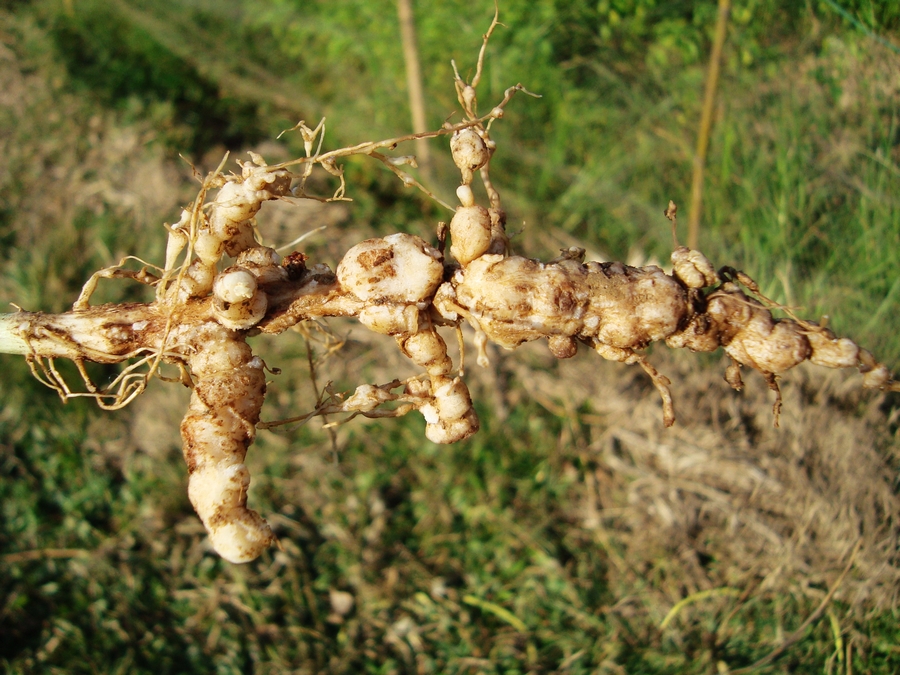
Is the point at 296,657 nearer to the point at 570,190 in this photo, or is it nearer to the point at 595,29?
the point at 570,190

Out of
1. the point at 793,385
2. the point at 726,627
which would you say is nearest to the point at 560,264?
the point at 793,385

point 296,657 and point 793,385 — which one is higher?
point 793,385

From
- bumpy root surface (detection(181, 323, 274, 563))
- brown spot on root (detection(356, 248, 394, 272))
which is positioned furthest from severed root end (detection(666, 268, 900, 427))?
bumpy root surface (detection(181, 323, 274, 563))

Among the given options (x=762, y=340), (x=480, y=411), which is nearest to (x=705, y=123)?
(x=762, y=340)

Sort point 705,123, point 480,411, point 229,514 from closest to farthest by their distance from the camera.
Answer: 1. point 229,514
2. point 705,123
3. point 480,411

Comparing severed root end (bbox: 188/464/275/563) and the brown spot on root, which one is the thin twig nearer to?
the brown spot on root

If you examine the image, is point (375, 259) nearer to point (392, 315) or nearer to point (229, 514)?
point (392, 315)

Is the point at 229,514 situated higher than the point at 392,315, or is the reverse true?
the point at 392,315
